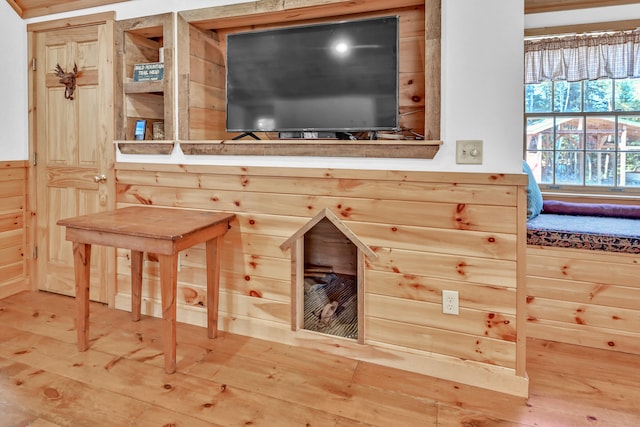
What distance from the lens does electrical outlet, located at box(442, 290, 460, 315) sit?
1900 millimetres

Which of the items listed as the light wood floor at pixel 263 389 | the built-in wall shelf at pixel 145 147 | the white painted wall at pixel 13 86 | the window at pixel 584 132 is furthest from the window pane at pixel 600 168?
the white painted wall at pixel 13 86

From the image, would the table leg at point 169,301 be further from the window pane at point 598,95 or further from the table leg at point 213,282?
the window pane at point 598,95

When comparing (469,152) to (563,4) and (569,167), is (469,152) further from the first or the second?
(563,4)

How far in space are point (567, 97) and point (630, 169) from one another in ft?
2.51

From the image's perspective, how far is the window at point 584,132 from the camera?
3.15 m

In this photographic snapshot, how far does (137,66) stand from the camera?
258 centimetres

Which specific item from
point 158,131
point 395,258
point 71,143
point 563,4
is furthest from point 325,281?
point 563,4

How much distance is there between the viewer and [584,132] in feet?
10.8

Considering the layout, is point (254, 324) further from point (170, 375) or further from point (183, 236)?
point (183, 236)

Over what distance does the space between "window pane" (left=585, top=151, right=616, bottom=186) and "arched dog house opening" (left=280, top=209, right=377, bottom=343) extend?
224 cm

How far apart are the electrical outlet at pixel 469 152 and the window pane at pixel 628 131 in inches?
86.2

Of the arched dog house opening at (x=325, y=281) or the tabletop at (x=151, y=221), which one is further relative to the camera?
the arched dog house opening at (x=325, y=281)

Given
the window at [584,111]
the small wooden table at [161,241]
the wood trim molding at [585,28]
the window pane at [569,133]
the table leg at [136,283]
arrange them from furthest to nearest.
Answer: the window pane at [569,133] → the window at [584,111] → the wood trim molding at [585,28] → the table leg at [136,283] → the small wooden table at [161,241]

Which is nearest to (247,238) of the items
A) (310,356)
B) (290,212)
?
(290,212)
